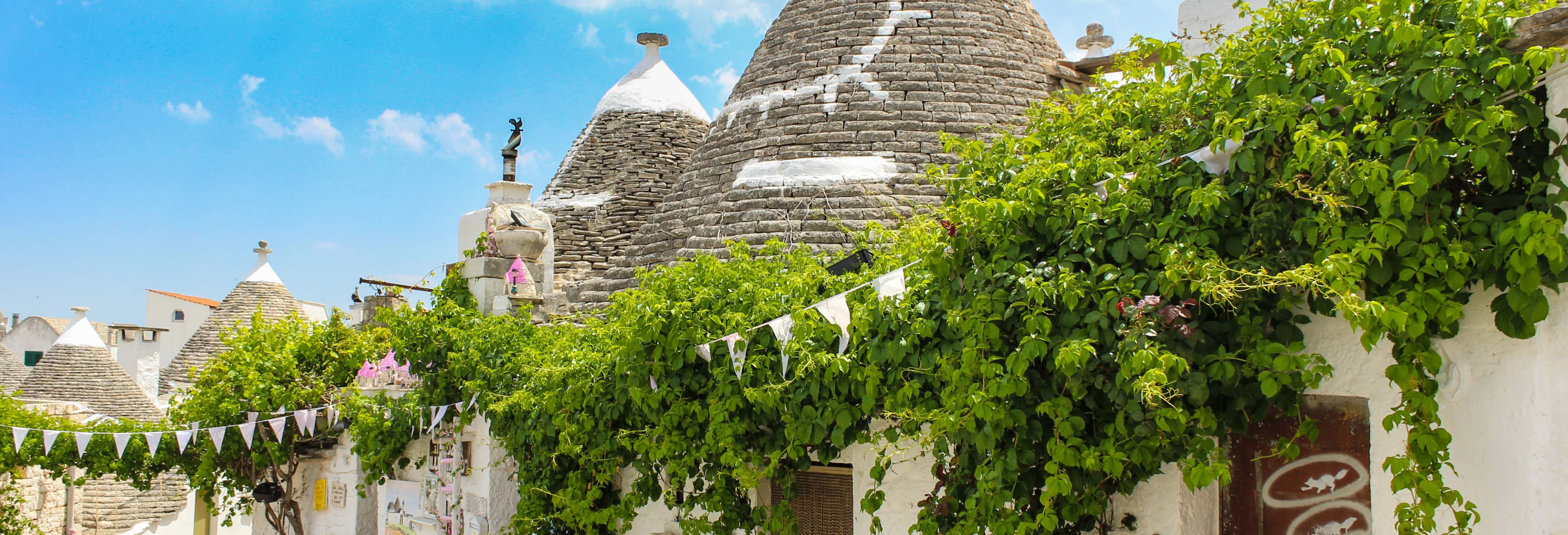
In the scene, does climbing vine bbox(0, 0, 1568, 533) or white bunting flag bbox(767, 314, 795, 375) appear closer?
climbing vine bbox(0, 0, 1568, 533)

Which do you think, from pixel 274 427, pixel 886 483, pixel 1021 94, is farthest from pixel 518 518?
pixel 1021 94

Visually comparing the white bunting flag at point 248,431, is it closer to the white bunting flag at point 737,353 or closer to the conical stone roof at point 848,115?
the conical stone roof at point 848,115

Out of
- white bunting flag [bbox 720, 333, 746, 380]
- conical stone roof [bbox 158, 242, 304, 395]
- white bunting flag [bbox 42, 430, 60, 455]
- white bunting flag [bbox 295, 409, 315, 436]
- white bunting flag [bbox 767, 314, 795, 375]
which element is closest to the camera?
white bunting flag [bbox 767, 314, 795, 375]

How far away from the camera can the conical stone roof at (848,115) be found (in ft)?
26.7

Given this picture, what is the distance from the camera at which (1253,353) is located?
377 centimetres

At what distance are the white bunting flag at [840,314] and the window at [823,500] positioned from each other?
1.48 meters

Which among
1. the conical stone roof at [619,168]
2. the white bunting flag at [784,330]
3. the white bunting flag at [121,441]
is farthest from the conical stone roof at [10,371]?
the white bunting flag at [784,330]

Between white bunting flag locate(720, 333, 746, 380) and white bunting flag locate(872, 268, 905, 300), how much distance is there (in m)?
0.91

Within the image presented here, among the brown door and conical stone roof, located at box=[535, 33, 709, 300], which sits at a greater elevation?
conical stone roof, located at box=[535, 33, 709, 300]

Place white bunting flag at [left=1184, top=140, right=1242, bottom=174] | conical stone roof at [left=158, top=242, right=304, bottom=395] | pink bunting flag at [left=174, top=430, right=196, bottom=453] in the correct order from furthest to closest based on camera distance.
Answer: conical stone roof at [left=158, top=242, right=304, bottom=395] < pink bunting flag at [left=174, top=430, right=196, bottom=453] < white bunting flag at [left=1184, top=140, right=1242, bottom=174]

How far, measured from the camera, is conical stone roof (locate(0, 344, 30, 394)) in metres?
20.4

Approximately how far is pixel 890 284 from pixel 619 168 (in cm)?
832

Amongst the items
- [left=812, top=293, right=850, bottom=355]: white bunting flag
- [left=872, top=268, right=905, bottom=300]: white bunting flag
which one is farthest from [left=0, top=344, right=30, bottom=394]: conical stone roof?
[left=872, top=268, right=905, bottom=300]: white bunting flag

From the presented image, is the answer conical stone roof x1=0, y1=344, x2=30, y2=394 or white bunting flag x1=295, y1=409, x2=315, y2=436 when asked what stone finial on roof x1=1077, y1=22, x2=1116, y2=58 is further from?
conical stone roof x1=0, y1=344, x2=30, y2=394
